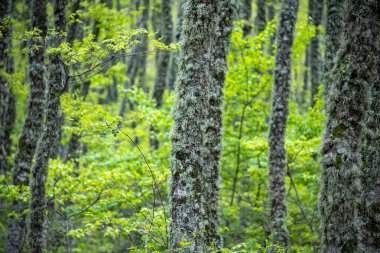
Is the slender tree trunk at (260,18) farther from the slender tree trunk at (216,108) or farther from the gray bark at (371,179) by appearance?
the gray bark at (371,179)

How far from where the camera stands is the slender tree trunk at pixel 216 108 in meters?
5.80

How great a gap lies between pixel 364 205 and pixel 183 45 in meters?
3.83

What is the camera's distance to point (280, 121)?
8.45 metres

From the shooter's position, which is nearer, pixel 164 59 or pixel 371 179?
pixel 371 179

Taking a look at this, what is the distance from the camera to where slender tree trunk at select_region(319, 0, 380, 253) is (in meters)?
4.49

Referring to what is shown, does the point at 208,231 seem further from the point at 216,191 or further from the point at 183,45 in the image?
the point at 183,45

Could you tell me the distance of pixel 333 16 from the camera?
8594 millimetres

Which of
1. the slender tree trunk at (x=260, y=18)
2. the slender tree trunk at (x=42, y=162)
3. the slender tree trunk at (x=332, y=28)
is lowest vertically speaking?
the slender tree trunk at (x=42, y=162)

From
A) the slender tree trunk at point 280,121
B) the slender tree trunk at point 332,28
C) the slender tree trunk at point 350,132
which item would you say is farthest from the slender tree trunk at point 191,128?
the slender tree trunk at point 332,28

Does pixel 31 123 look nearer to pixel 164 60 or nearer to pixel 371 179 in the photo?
pixel 371 179

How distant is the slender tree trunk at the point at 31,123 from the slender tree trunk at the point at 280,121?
17.5 ft

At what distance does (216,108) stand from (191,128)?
1.64 meters

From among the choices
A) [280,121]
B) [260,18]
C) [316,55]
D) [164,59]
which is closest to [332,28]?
[280,121]

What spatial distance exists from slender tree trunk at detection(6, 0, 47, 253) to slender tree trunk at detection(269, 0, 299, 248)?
17.5 ft
